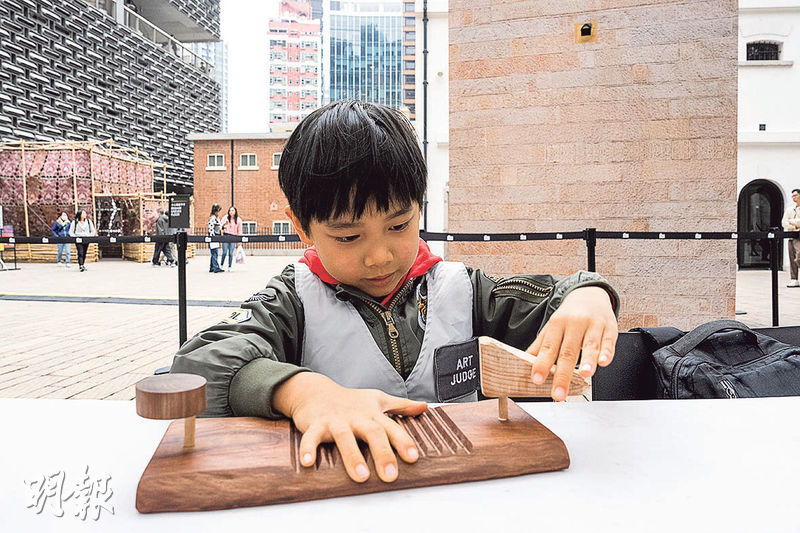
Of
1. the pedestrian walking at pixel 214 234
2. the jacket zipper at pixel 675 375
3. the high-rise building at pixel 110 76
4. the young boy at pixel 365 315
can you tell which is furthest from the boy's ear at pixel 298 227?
the high-rise building at pixel 110 76

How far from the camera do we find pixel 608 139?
161 inches

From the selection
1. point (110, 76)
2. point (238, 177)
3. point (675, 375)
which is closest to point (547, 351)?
point (675, 375)

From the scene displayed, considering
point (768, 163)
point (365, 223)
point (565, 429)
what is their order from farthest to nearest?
1. point (768, 163)
2. point (365, 223)
3. point (565, 429)

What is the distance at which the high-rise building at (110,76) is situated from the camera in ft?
77.8

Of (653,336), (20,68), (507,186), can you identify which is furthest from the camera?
(20,68)

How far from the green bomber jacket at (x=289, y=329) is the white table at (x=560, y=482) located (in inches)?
4.4

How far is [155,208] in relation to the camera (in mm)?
16719

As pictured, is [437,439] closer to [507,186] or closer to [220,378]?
[220,378]

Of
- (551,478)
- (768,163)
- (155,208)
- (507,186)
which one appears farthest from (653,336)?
(155,208)

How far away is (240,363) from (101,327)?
5176mm

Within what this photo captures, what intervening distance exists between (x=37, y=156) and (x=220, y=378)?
700 inches

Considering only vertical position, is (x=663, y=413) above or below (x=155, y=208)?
below

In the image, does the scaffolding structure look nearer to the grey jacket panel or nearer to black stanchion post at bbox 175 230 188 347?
black stanchion post at bbox 175 230 188 347

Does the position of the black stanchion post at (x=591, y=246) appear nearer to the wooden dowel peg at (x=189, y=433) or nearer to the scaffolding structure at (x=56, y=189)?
the wooden dowel peg at (x=189, y=433)
